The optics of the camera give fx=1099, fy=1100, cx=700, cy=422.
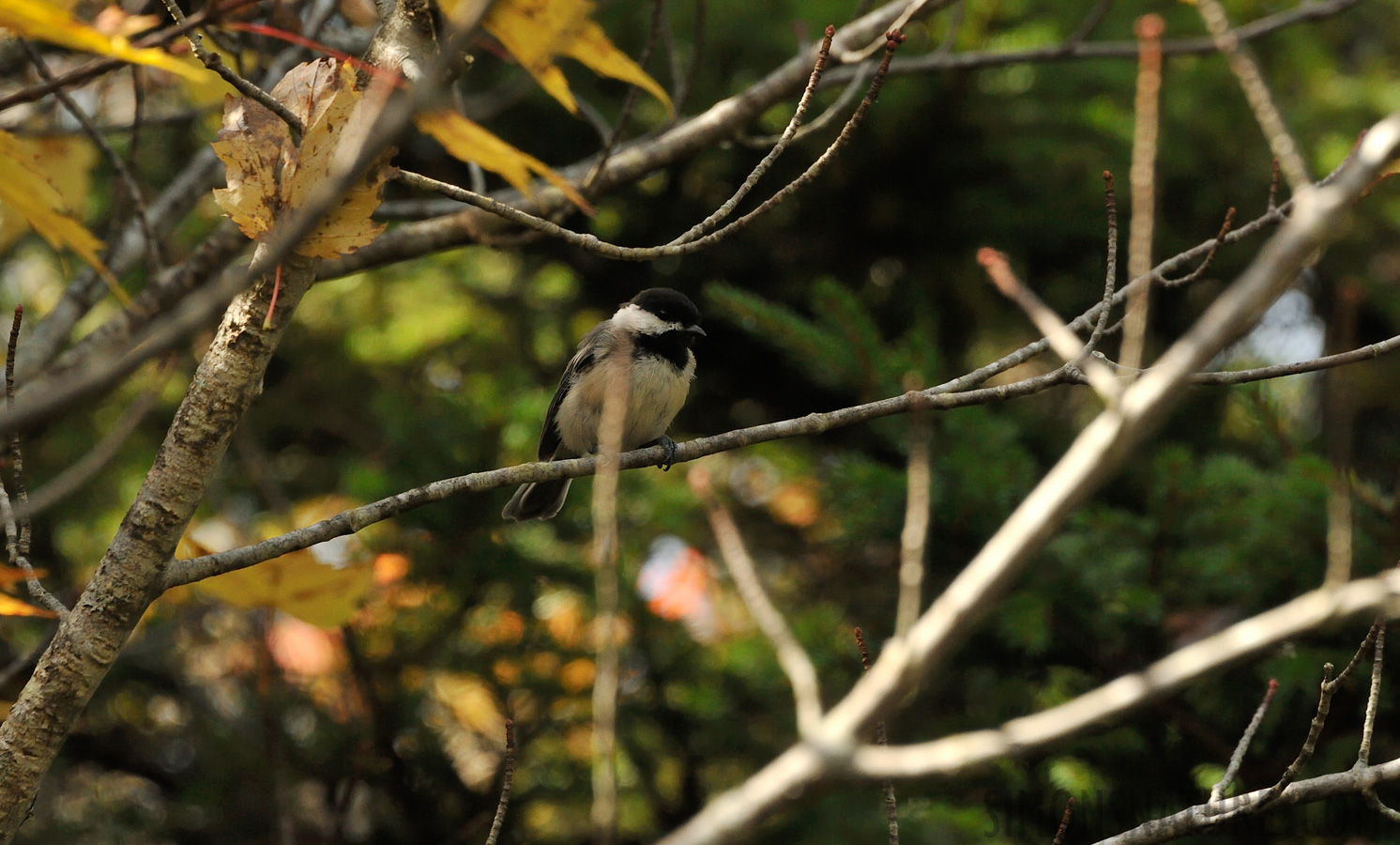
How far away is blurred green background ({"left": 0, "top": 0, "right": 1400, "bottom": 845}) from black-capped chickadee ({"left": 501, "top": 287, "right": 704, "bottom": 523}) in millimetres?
183

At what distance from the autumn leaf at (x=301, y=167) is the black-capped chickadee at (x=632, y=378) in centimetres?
224

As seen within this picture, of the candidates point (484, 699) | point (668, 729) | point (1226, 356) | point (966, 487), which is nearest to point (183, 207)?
point (484, 699)

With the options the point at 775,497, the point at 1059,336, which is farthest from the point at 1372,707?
the point at 775,497

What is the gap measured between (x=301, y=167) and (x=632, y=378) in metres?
2.40

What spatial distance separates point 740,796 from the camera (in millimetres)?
1160

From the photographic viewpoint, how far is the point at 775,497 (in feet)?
19.7

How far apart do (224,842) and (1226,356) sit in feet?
15.6

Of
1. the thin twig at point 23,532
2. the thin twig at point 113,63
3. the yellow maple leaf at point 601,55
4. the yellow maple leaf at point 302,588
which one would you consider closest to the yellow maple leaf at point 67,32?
the thin twig at point 113,63

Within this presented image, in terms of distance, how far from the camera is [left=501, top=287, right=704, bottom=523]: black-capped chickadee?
444 centimetres

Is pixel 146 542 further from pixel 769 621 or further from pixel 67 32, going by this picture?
pixel 769 621

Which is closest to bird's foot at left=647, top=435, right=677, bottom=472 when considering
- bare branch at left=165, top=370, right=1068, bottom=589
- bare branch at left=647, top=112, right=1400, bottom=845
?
bare branch at left=165, top=370, right=1068, bottom=589

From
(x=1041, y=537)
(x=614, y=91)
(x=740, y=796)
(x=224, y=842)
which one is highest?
(x=614, y=91)

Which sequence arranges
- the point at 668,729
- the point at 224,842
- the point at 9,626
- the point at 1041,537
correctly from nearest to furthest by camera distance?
the point at 1041,537
the point at 224,842
the point at 668,729
the point at 9,626

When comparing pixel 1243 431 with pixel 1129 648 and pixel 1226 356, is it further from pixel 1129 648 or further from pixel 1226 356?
pixel 1129 648
